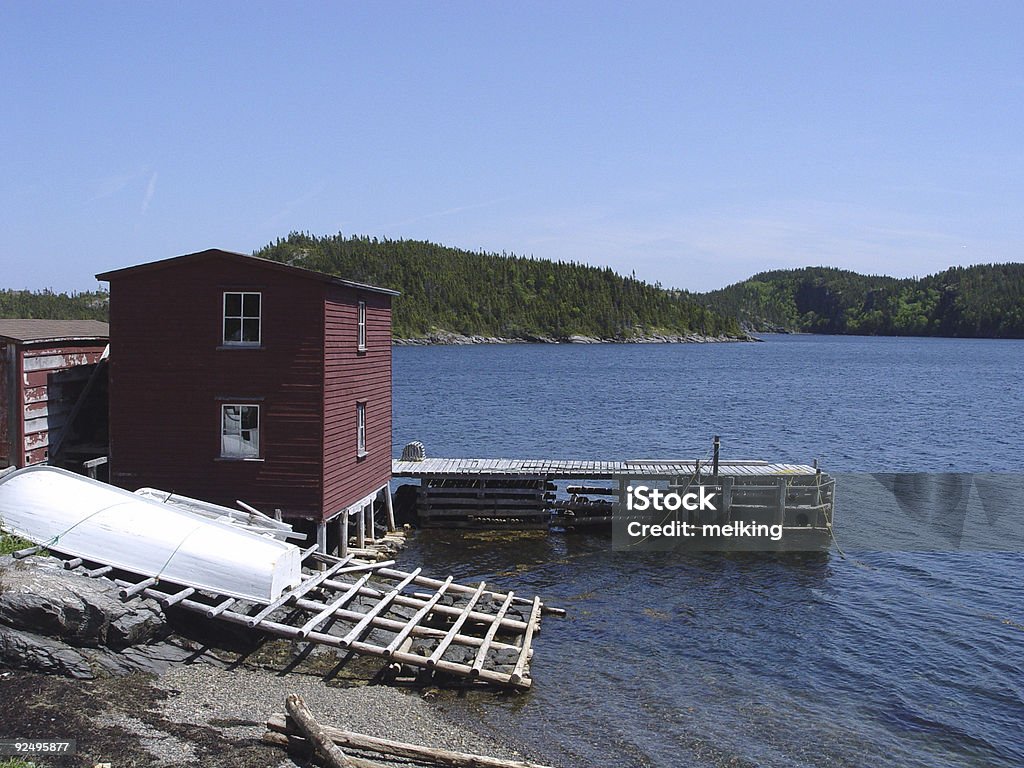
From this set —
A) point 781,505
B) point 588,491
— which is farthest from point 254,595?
point 781,505

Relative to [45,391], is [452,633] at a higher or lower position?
lower

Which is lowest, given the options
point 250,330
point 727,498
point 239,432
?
point 727,498

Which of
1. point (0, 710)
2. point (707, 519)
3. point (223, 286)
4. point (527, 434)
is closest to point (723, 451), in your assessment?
point (527, 434)

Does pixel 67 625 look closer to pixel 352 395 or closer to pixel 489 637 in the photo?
pixel 489 637

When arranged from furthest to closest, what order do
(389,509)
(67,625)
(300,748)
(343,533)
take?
(389,509)
(343,533)
(67,625)
(300,748)

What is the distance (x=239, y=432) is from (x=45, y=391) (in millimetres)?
5953

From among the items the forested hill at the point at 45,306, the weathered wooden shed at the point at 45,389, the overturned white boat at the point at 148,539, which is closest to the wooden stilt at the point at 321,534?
the overturned white boat at the point at 148,539

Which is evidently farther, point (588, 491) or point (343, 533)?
point (588, 491)

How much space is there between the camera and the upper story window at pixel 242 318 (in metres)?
24.7

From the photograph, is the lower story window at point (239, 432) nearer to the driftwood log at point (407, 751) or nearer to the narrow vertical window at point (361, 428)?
the narrow vertical window at point (361, 428)

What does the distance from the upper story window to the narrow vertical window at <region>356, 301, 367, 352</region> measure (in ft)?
11.4

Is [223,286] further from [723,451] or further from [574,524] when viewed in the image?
[723,451]

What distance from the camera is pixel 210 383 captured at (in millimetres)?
24828

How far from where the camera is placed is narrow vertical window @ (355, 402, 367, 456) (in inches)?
1091
